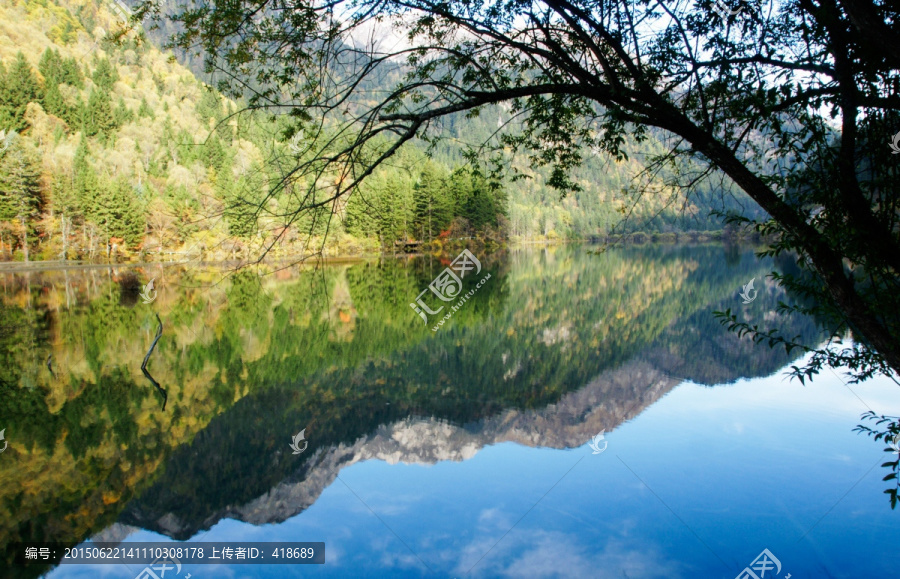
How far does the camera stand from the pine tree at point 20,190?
38.3 metres

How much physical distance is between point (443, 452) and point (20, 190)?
4402 cm

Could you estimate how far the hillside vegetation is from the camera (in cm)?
3922

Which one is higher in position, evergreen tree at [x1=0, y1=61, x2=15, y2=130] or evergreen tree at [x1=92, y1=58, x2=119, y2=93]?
evergreen tree at [x1=92, y1=58, x2=119, y2=93]

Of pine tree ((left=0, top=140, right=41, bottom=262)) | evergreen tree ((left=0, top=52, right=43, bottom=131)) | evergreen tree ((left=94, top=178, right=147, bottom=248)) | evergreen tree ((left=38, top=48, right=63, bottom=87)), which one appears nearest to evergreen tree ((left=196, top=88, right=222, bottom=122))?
evergreen tree ((left=38, top=48, right=63, bottom=87))

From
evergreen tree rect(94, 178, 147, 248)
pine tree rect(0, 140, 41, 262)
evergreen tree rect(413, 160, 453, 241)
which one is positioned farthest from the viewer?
evergreen tree rect(413, 160, 453, 241)

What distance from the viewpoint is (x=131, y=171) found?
59.7 m

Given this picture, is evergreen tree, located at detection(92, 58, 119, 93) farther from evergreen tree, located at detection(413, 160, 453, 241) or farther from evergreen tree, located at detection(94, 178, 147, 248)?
evergreen tree, located at detection(413, 160, 453, 241)

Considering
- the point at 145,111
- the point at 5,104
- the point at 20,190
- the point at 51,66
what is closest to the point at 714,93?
the point at 20,190

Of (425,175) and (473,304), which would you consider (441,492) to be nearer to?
(473,304)

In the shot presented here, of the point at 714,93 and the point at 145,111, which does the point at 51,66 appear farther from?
the point at 714,93

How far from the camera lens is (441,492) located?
21.4ft

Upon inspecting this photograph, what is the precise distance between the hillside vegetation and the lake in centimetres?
337

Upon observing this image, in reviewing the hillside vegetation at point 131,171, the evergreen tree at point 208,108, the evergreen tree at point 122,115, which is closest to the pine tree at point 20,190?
the hillside vegetation at point 131,171

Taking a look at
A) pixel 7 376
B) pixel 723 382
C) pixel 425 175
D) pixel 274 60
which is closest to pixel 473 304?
pixel 723 382
